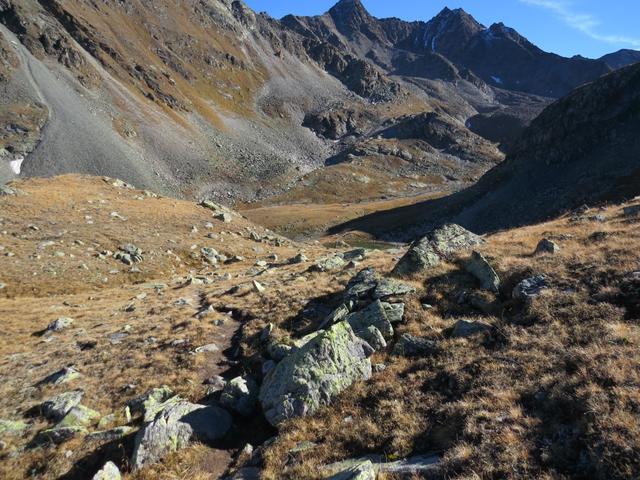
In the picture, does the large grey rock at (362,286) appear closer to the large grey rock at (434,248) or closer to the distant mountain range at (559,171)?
the large grey rock at (434,248)

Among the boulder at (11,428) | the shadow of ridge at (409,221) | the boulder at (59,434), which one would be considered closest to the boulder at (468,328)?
the boulder at (59,434)

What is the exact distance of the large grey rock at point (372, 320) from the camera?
1538 cm

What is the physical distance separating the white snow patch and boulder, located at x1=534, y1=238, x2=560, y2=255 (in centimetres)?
10497

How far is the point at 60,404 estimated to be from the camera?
14305 mm

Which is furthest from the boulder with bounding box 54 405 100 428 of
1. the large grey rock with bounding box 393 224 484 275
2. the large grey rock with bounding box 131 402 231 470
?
the large grey rock with bounding box 393 224 484 275

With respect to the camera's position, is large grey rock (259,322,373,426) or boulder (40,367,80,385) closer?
large grey rock (259,322,373,426)

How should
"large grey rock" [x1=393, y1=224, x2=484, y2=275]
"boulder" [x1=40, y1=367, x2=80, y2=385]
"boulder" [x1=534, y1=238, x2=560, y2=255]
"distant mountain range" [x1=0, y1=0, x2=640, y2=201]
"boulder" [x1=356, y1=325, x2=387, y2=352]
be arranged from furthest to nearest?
"distant mountain range" [x1=0, y1=0, x2=640, y2=201]
"large grey rock" [x1=393, y1=224, x2=484, y2=275]
"boulder" [x1=534, y1=238, x2=560, y2=255]
"boulder" [x1=40, y1=367, x2=80, y2=385]
"boulder" [x1=356, y1=325, x2=387, y2=352]

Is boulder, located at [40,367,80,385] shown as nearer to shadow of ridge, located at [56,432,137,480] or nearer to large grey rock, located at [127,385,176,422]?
large grey rock, located at [127,385,176,422]

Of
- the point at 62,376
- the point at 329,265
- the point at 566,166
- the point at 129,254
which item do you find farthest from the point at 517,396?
the point at 566,166

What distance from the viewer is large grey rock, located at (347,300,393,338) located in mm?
15375

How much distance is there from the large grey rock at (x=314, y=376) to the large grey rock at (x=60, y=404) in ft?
23.0

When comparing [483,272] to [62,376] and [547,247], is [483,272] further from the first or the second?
[62,376]

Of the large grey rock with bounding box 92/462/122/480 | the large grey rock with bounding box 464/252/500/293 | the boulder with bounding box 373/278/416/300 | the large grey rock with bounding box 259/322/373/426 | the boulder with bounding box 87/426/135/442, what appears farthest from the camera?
the boulder with bounding box 373/278/416/300

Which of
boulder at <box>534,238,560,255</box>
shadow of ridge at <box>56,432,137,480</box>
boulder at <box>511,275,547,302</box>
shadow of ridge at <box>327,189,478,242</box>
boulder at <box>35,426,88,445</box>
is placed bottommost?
shadow of ridge at <box>56,432,137,480</box>
